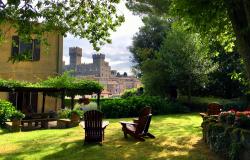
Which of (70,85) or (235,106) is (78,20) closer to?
(70,85)

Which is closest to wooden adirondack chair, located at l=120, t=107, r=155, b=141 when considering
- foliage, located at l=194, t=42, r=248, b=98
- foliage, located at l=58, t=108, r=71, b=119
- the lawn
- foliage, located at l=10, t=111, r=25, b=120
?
the lawn

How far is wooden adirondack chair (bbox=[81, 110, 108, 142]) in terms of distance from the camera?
43.9 ft

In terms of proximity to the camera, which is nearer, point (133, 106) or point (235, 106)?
point (133, 106)

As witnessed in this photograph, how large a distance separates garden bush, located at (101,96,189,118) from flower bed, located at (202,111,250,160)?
545 inches

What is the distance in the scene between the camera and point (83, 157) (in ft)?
37.2

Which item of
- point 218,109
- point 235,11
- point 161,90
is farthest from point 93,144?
point 161,90

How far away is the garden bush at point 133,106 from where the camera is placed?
1046 inches

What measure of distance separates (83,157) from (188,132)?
23.8 feet

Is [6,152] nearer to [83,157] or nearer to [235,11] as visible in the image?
[83,157]

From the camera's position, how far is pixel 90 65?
560 ft

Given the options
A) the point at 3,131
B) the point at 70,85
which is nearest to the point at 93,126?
the point at 3,131

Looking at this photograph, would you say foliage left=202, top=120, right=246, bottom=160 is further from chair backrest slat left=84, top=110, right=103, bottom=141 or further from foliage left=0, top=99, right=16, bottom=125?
foliage left=0, top=99, right=16, bottom=125

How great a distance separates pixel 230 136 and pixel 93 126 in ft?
16.6

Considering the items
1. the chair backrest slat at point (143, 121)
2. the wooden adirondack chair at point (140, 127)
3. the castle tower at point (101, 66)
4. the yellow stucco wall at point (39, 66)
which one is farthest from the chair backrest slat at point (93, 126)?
the castle tower at point (101, 66)
